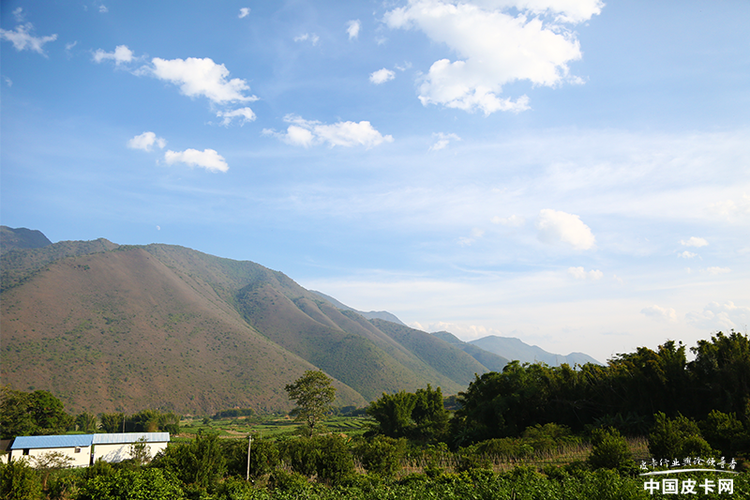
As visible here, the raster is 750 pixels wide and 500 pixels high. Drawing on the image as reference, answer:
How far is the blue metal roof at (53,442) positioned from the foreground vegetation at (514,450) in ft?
15.8

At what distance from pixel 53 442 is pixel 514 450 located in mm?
38719

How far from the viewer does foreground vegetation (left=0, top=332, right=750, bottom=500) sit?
11.2 m

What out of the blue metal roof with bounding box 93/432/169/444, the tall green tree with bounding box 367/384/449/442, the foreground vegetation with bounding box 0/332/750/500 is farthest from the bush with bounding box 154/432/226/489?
the blue metal roof with bounding box 93/432/169/444

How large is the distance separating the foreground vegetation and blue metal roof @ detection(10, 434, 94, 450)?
4806 mm

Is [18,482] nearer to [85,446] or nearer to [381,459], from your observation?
[381,459]

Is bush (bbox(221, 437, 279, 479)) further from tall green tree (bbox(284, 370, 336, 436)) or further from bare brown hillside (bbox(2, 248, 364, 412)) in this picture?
bare brown hillside (bbox(2, 248, 364, 412))

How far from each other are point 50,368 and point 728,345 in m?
103

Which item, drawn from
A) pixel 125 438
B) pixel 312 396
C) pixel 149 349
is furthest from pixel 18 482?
pixel 149 349

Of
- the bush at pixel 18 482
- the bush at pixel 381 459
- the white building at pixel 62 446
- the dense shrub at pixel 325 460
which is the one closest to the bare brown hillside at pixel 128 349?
the white building at pixel 62 446

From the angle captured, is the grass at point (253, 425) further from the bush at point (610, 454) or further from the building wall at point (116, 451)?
the bush at point (610, 454)

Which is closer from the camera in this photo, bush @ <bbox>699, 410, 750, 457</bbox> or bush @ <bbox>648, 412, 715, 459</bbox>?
bush @ <bbox>648, 412, 715, 459</bbox>

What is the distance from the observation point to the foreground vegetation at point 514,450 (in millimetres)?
11227

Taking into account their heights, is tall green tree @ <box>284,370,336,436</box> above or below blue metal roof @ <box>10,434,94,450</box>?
above

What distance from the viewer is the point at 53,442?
114 feet
